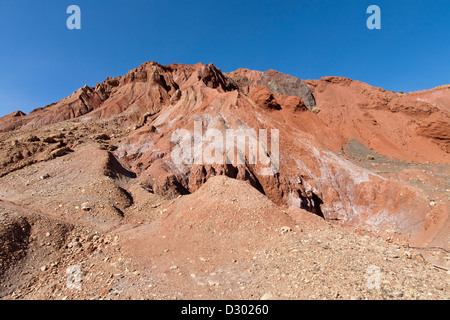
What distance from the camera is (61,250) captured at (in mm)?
8406

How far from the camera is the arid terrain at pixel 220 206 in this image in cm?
611

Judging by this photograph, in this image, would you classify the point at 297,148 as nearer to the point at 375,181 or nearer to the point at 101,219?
the point at 375,181

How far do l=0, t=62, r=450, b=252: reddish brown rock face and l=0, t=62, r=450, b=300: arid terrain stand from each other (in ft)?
0.48

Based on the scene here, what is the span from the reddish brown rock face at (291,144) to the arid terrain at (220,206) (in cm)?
15

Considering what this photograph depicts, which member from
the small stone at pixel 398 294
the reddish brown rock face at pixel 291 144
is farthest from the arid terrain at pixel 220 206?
the reddish brown rock face at pixel 291 144

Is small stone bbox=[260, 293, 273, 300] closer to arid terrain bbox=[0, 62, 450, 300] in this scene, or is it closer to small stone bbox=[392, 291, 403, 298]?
arid terrain bbox=[0, 62, 450, 300]

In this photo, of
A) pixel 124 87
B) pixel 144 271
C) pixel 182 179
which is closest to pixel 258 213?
pixel 144 271

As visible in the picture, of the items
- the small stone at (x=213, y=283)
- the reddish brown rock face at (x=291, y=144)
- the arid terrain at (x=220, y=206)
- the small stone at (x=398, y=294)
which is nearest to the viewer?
the small stone at (x=398, y=294)

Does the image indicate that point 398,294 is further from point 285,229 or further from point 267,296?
point 285,229

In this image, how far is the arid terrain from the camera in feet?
20.0

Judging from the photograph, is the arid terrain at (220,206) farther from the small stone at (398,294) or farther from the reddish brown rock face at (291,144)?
the reddish brown rock face at (291,144)

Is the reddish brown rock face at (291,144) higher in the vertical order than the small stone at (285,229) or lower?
higher

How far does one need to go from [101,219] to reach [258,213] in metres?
7.18

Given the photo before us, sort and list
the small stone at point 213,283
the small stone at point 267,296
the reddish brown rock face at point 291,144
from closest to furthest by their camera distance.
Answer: the small stone at point 267,296
the small stone at point 213,283
the reddish brown rock face at point 291,144
